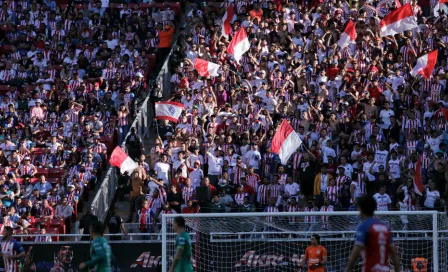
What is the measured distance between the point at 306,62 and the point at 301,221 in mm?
8079

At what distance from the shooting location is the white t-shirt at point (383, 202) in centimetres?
Result: 2345

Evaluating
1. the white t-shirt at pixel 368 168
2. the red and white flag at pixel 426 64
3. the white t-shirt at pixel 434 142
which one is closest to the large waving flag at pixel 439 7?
the red and white flag at pixel 426 64

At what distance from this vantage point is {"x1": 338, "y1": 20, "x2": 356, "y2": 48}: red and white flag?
2831 cm

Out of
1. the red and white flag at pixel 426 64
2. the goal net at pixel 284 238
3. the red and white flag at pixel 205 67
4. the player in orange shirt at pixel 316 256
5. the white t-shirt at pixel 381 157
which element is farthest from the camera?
the red and white flag at pixel 205 67

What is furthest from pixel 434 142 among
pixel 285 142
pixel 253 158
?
pixel 253 158

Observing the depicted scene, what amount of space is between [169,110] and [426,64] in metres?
6.07

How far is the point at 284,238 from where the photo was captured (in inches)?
846

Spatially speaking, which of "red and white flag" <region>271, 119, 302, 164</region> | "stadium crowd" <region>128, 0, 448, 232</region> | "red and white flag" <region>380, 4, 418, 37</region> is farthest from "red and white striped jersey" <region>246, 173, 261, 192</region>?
"red and white flag" <region>380, 4, 418, 37</region>

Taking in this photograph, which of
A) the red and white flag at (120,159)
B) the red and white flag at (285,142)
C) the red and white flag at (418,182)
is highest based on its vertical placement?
the red and white flag at (285,142)

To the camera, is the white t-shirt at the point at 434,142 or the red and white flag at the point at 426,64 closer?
the white t-shirt at the point at 434,142

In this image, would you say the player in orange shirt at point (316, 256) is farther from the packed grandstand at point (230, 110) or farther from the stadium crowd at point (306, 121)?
the stadium crowd at point (306, 121)

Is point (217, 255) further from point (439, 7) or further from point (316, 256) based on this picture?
point (439, 7)

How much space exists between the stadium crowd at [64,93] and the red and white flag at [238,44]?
256cm

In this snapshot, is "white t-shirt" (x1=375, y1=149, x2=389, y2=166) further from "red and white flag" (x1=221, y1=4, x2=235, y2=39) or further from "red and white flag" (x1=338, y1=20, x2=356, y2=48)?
"red and white flag" (x1=221, y1=4, x2=235, y2=39)
